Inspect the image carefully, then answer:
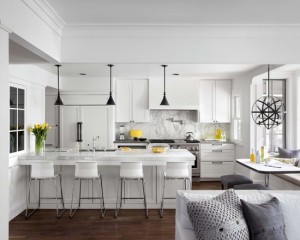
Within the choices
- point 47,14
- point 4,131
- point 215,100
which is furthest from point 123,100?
point 4,131

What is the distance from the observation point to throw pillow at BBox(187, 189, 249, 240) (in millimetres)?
2338

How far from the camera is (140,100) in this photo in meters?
8.01

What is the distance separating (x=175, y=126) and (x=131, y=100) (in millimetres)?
1455

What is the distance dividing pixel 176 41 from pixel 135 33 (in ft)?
1.91

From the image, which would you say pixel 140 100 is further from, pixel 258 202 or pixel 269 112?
pixel 258 202

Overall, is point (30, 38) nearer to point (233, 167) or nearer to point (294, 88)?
point (294, 88)

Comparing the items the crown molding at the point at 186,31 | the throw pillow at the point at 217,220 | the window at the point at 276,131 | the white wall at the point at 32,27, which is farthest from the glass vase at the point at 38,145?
the window at the point at 276,131

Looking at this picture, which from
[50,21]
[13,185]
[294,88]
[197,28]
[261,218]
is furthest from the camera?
[294,88]

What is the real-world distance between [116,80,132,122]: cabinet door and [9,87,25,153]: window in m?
2.93

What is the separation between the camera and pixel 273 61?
425 centimetres

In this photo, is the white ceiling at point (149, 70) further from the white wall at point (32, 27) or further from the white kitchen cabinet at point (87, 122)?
the white wall at point (32, 27)

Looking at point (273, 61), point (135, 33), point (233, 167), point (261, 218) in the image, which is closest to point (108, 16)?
point (135, 33)

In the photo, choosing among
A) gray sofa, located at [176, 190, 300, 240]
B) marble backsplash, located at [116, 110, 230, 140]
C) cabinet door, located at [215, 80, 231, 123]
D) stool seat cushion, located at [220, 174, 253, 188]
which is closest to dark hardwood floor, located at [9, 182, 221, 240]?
stool seat cushion, located at [220, 174, 253, 188]

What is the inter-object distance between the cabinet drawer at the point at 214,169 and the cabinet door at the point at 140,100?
1.96 m
